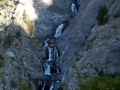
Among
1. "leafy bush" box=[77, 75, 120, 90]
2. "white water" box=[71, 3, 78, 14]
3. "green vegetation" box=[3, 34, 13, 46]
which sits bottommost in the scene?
"leafy bush" box=[77, 75, 120, 90]

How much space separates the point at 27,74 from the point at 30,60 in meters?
5.44

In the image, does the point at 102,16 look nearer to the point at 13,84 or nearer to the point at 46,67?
the point at 46,67

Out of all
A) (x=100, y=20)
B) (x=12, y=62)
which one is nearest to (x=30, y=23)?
(x=12, y=62)

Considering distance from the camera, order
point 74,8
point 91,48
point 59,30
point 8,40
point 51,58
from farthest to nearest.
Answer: point 74,8 → point 59,30 → point 51,58 → point 8,40 → point 91,48

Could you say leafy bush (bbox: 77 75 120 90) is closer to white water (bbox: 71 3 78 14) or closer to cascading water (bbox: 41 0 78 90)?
cascading water (bbox: 41 0 78 90)

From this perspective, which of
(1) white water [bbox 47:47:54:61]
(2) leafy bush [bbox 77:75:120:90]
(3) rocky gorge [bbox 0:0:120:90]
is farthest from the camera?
(1) white water [bbox 47:47:54:61]

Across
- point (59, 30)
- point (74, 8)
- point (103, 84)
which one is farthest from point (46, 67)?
point (103, 84)

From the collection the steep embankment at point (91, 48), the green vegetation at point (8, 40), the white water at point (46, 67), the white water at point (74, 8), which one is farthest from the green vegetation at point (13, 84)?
the white water at point (74, 8)

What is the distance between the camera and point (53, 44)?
7406 cm

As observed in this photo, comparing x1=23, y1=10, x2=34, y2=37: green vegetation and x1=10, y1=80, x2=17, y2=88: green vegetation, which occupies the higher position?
x1=23, y1=10, x2=34, y2=37: green vegetation

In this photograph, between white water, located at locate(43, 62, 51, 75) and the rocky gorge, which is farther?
white water, located at locate(43, 62, 51, 75)

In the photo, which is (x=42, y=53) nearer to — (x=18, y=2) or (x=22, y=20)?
(x=22, y=20)

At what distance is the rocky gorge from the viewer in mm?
47188

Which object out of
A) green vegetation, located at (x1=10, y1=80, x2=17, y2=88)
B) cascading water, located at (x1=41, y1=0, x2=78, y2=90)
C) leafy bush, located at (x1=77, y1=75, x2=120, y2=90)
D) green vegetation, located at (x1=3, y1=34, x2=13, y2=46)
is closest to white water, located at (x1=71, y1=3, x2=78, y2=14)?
cascading water, located at (x1=41, y1=0, x2=78, y2=90)
